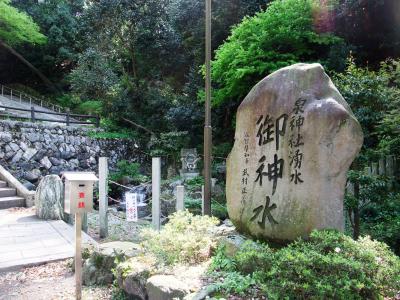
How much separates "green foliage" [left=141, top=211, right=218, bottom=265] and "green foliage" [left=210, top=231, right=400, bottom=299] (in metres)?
0.57

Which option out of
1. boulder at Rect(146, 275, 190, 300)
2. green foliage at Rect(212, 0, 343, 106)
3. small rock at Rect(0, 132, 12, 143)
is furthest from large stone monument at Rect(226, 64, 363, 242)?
small rock at Rect(0, 132, 12, 143)

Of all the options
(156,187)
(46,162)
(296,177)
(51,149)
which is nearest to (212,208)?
(156,187)

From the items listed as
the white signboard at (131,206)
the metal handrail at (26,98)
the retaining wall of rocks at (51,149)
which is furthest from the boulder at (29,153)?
the metal handrail at (26,98)

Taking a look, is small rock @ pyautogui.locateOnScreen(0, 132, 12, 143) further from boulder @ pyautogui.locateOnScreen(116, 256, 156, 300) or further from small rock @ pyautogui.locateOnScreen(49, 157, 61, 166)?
boulder @ pyautogui.locateOnScreen(116, 256, 156, 300)

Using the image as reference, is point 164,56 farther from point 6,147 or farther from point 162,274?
point 162,274

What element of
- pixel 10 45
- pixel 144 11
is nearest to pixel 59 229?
pixel 144 11

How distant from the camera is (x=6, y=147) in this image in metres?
13.2

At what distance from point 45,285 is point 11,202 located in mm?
5662

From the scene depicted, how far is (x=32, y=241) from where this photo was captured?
648cm

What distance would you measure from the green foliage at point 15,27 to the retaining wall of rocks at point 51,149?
990 cm

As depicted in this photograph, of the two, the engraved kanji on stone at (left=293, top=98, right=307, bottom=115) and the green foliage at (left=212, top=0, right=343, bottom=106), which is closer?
the engraved kanji on stone at (left=293, top=98, right=307, bottom=115)

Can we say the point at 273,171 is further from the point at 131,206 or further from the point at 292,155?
the point at 131,206

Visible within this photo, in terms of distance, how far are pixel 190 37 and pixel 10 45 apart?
1531cm

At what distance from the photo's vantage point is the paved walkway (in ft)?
18.3
